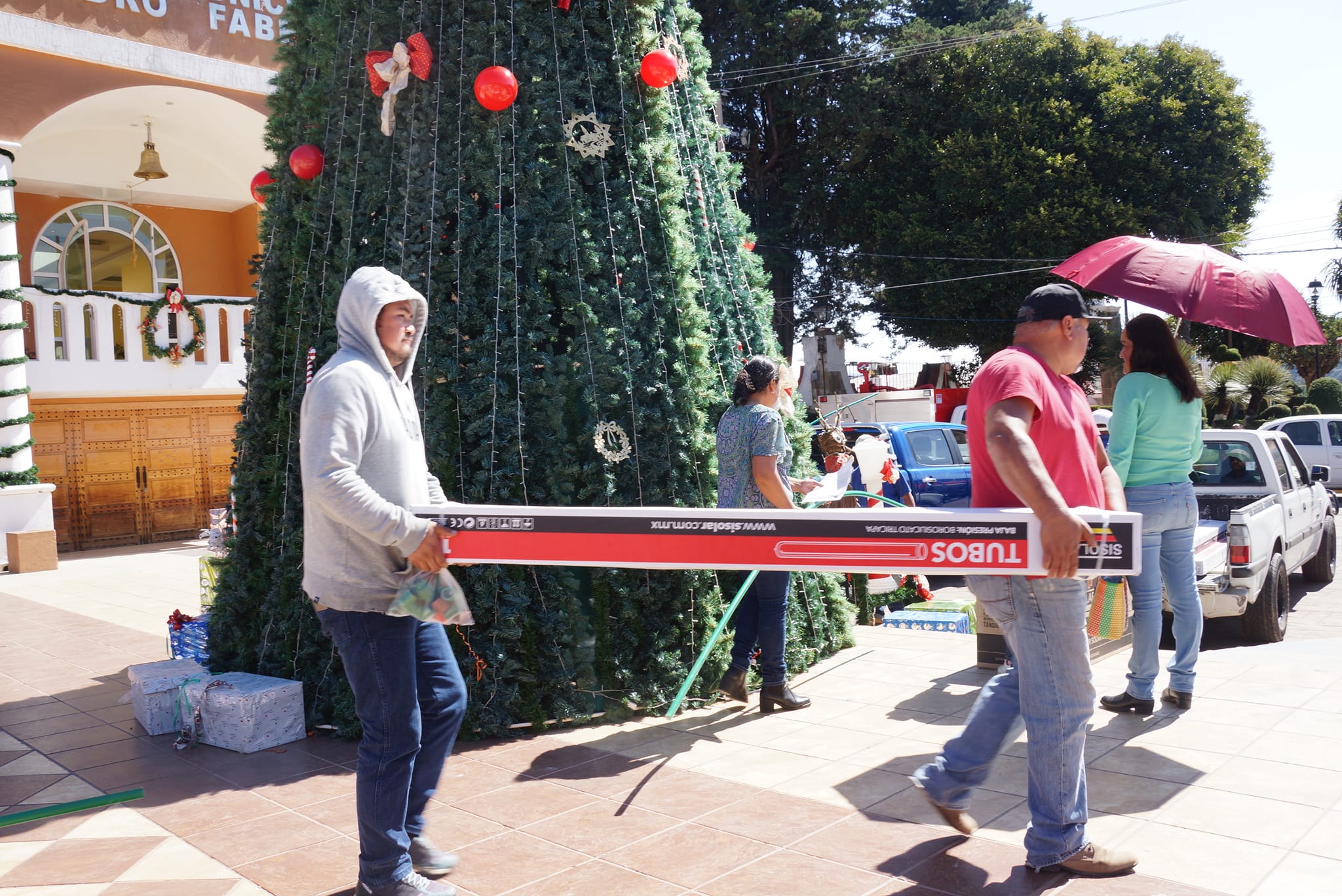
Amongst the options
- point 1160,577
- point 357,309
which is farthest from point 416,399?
point 1160,577

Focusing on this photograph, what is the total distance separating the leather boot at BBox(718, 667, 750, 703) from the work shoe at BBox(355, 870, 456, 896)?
235 cm

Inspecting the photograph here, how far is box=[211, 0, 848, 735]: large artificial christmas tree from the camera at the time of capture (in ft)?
16.8

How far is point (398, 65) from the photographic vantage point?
524 centimetres

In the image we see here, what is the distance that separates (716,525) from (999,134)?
26.7 m

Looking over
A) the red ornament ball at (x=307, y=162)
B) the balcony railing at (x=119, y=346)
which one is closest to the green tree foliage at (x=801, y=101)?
the balcony railing at (x=119, y=346)

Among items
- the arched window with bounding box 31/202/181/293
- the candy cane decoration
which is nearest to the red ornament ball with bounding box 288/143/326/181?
the candy cane decoration

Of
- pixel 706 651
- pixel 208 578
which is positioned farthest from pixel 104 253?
pixel 706 651

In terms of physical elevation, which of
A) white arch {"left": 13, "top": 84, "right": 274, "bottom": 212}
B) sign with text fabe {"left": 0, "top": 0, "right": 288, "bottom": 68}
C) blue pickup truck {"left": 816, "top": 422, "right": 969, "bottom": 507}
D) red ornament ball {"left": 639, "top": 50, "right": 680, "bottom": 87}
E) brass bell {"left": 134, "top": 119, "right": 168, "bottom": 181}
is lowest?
blue pickup truck {"left": 816, "top": 422, "right": 969, "bottom": 507}

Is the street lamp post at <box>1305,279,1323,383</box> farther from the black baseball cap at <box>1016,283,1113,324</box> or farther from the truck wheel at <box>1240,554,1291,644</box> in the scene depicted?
the black baseball cap at <box>1016,283,1113,324</box>

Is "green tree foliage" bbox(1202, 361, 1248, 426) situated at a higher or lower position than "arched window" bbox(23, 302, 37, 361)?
lower

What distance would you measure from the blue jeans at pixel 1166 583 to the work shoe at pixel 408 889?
3.41 metres

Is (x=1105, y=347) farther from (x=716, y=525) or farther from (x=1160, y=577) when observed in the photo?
(x=716, y=525)

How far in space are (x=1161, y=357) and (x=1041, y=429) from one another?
1.96m

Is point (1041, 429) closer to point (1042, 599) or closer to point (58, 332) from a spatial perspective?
point (1042, 599)
